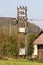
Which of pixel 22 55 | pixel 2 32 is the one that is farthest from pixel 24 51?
pixel 2 32

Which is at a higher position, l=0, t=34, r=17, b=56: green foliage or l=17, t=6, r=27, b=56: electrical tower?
l=17, t=6, r=27, b=56: electrical tower

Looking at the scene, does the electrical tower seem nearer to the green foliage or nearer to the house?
the green foliage

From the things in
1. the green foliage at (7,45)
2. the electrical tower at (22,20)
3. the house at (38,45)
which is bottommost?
the house at (38,45)

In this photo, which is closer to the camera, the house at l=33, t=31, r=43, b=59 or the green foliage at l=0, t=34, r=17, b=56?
the green foliage at l=0, t=34, r=17, b=56

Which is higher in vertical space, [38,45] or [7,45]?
[7,45]

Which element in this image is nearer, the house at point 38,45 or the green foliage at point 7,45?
the green foliage at point 7,45

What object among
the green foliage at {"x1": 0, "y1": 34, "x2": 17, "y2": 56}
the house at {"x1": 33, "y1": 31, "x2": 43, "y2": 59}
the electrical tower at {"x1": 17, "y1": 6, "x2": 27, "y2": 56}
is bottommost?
the house at {"x1": 33, "y1": 31, "x2": 43, "y2": 59}

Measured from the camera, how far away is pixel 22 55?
30.5m

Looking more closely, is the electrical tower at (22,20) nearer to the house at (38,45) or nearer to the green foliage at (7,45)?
the green foliage at (7,45)

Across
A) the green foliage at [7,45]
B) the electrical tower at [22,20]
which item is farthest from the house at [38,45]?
the electrical tower at [22,20]

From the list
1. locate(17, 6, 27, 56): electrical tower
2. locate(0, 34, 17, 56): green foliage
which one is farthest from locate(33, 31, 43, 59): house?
locate(17, 6, 27, 56): electrical tower

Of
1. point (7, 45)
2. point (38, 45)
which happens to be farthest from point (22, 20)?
point (38, 45)

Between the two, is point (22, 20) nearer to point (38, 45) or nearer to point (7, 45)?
point (7, 45)

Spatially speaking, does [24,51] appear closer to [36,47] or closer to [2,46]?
[2,46]
